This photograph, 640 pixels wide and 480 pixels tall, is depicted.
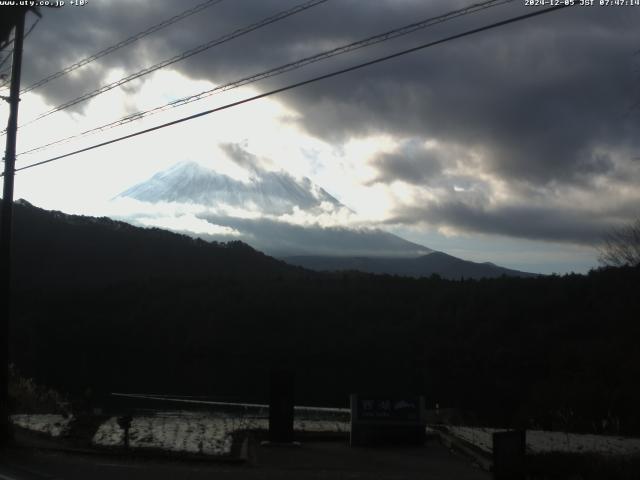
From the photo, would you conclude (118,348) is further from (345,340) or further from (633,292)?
(633,292)

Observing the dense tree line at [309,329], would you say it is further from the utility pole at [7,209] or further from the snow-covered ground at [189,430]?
the utility pole at [7,209]

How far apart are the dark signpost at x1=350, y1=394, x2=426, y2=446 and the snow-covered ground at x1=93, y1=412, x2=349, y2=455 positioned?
4.71 ft

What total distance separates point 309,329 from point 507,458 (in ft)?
289

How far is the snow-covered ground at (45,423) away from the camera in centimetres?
1421

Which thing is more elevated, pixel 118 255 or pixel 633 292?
pixel 118 255

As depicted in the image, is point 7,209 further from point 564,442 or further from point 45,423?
point 564,442

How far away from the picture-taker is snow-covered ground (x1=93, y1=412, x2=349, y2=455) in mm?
12789

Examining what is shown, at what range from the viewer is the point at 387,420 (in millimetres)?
13547

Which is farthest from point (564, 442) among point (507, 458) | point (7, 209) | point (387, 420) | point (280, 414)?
point (7, 209)

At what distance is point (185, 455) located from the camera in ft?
38.7

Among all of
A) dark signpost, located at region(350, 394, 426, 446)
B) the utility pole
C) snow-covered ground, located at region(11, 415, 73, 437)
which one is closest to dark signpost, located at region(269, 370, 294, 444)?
dark signpost, located at region(350, 394, 426, 446)

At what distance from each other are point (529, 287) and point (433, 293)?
13411mm

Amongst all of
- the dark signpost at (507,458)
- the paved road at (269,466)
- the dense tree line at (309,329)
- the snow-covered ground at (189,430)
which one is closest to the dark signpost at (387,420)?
the paved road at (269,466)

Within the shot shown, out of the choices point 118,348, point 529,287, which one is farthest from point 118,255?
point 529,287
